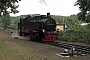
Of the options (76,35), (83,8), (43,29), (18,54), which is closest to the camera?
A: (18,54)

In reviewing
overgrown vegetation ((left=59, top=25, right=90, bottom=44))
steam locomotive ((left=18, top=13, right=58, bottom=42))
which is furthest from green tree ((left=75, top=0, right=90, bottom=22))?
steam locomotive ((left=18, top=13, right=58, bottom=42))

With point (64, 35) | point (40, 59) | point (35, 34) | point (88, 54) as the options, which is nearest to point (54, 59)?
point (40, 59)

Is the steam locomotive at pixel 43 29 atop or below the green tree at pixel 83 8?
below

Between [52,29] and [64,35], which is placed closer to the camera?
[52,29]

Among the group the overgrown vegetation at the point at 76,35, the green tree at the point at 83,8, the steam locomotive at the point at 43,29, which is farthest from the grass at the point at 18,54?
the green tree at the point at 83,8

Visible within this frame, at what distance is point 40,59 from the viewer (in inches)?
449

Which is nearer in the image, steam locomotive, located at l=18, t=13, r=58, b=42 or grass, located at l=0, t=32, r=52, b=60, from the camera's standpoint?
grass, located at l=0, t=32, r=52, b=60

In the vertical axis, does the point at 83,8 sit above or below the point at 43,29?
above

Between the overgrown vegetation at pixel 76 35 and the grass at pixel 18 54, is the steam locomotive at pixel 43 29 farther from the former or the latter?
the grass at pixel 18 54

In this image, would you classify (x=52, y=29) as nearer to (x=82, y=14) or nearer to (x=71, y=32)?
(x=71, y=32)

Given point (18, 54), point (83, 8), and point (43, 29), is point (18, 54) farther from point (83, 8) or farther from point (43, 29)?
point (83, 8)

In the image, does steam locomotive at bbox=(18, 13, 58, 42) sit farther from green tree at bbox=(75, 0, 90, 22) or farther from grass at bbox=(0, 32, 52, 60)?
green tree at bbox=(75, 0, 90, 22)

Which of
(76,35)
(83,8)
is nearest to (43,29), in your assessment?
(76,35)

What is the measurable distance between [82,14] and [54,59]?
28085mm
